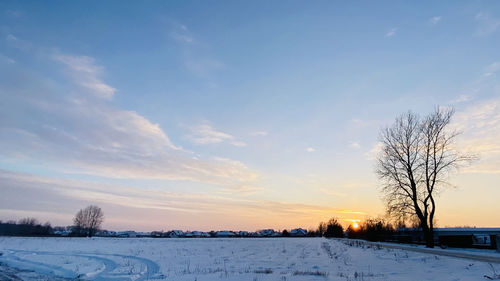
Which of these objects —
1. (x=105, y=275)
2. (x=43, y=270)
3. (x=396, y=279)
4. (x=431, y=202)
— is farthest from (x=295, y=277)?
(x=431, y=202)

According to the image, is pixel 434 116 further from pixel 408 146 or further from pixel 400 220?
pixel 400 220

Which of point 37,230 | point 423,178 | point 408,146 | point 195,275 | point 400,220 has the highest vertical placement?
point 408,146

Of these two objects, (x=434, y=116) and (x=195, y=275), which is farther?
(x=434, y=116)

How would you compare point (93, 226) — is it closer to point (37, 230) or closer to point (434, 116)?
point (37, 230)

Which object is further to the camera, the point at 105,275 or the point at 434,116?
the point at 434,116

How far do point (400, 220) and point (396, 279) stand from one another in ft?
88.3

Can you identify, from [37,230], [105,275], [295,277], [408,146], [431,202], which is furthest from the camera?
[37,230]

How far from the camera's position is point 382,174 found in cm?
3838

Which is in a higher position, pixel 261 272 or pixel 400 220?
pixel 400 220

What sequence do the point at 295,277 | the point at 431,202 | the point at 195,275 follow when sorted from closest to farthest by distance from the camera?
the point at 295,277
the point at 195,275
the point at 431,202

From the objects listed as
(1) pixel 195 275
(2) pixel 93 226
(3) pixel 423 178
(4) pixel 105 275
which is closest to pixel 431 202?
(3) pixel 423 178

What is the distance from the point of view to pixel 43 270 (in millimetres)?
21375

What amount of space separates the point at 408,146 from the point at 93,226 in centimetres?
13756

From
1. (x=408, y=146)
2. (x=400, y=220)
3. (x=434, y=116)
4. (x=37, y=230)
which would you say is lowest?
(x=37, y=230)
